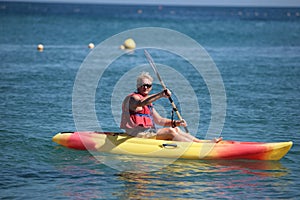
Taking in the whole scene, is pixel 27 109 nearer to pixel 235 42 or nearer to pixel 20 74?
pixel 20 74

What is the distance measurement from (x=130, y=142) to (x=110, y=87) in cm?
875

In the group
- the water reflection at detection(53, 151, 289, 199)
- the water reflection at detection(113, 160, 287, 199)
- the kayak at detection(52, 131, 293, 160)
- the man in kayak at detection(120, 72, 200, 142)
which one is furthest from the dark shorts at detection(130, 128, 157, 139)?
the water reflection at detection(113, 160, 287, 199)

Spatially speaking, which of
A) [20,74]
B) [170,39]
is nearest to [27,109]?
[20,74]

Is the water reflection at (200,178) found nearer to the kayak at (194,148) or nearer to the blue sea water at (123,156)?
the blue sea water at (123,156)

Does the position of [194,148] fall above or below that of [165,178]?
above

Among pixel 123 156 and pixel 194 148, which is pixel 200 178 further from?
pixel 123 156

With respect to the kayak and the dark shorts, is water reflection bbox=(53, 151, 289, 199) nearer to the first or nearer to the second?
the kayak

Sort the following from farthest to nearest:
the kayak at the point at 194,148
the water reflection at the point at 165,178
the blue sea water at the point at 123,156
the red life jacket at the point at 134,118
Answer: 1. the red life jacket at the point at 134,118
2. the kayak at the point at 194,148
3. the blue sea water at the point at 123,156
4. the water reflection at the point at 165,178

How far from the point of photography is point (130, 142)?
12.5m

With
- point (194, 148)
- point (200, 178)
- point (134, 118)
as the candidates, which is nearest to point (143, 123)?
point (134, 118)

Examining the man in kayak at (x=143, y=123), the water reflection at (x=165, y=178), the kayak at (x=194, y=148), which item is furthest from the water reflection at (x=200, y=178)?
the man in kayak at (x=143, y=123)

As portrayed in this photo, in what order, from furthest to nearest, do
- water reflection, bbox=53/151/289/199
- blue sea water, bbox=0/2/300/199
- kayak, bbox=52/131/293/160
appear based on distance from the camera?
kayak, bbox=52/131/293/160
blue sea water, bbox=0/2/300/199
water reflection, bbox=53/151/289/199

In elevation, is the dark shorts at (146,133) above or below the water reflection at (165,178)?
above

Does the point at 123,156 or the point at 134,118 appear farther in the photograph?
the point at 123,156
